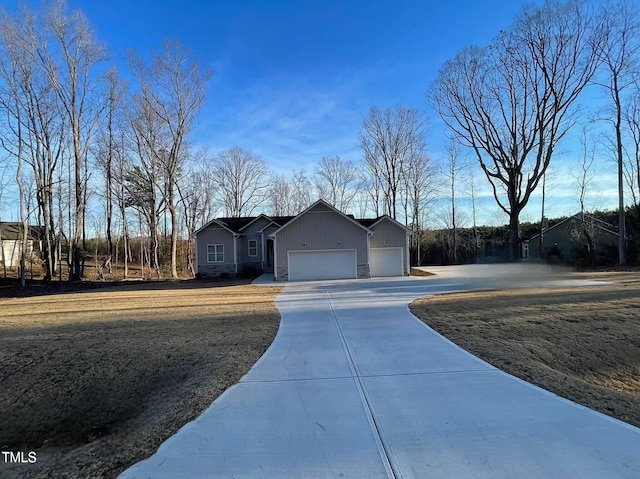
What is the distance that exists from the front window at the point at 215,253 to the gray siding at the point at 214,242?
0.67 ft

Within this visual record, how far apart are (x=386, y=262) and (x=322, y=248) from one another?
4658mm

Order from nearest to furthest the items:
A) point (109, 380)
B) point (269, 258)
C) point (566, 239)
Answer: point (109, 380) < point (269, 258) < point (566, 239)

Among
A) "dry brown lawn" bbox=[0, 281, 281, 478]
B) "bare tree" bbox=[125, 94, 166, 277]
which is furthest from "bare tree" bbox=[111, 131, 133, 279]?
"dry brown lawn" bbox=[0, 281, 281, 478]

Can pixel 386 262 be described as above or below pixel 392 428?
above

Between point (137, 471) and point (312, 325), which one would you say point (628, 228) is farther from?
point (137, 471)

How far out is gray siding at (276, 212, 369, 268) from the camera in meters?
23.5

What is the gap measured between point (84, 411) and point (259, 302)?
814 centimetres

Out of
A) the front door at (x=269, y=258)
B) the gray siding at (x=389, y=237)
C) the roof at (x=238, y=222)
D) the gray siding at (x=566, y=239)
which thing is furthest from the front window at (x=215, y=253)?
the gray siding at (x=566, y=239)

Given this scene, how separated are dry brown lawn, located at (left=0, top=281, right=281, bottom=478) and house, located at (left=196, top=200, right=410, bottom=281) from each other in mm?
13504

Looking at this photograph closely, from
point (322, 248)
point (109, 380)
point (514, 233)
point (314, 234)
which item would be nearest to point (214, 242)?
point (314, 234)

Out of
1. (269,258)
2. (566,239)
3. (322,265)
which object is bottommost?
(322,265)

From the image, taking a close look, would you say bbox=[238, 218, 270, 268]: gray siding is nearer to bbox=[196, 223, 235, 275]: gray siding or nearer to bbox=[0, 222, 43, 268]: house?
bbox=[196, 223, 235, 275]: gray siding

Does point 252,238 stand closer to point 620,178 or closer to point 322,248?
point 322,248

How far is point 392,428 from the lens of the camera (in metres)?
3.55
